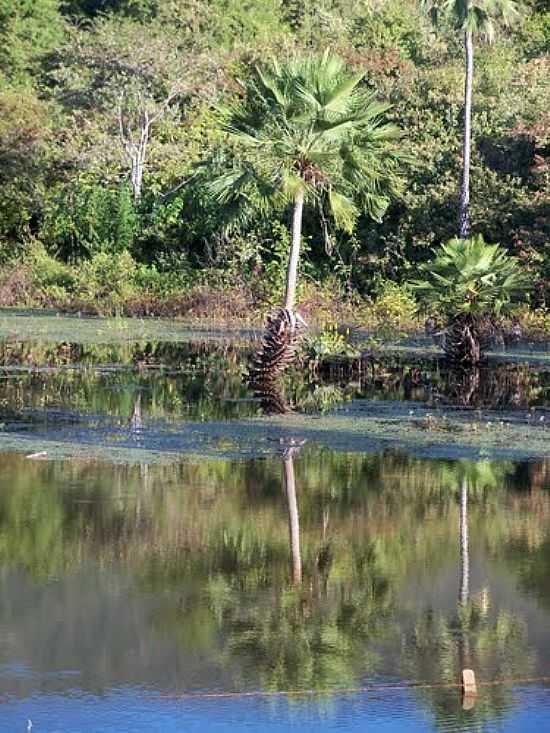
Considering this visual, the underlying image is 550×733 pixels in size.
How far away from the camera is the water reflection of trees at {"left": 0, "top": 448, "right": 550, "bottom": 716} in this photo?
916cm

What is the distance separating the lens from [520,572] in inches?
441

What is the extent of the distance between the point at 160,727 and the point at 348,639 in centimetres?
200

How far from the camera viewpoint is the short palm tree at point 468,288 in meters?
24.4

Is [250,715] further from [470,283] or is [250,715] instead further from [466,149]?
[466,149]

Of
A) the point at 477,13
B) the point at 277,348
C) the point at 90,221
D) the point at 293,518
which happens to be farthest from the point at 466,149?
the point at 293,518

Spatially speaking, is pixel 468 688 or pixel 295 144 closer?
pixel 468 688

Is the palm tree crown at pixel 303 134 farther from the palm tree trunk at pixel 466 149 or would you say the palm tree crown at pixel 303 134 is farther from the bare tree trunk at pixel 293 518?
the palm tree trunk at pixel 466 149

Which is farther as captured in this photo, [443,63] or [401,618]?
[443,63]

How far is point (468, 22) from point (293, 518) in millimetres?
21382

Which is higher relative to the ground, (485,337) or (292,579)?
(485,337)

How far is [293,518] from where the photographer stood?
13023 millimetres

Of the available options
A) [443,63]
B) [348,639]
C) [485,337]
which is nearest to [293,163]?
[485,337]

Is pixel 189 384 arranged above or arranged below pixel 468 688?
above

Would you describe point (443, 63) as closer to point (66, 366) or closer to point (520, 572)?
point (66, 366)
